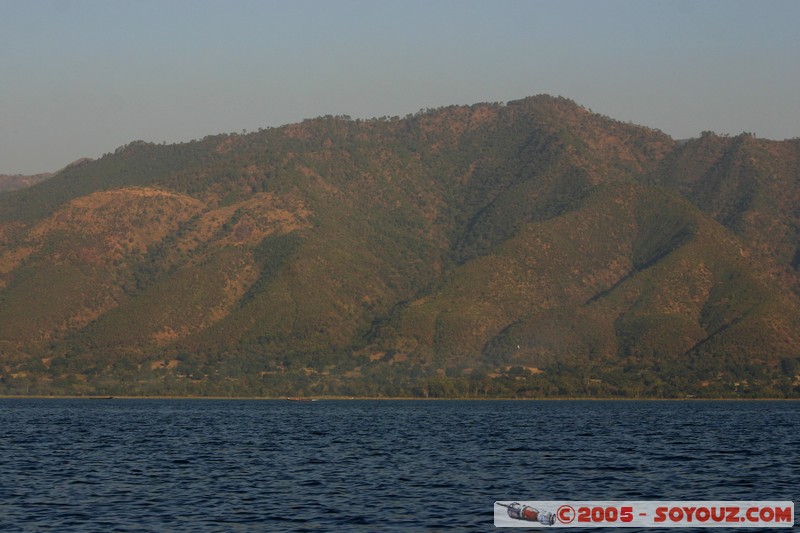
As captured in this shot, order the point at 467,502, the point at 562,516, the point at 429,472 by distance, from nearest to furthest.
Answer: the point at 562,516 → the point at 467,502 → the point at 429,472

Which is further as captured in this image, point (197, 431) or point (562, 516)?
point (197, 431)

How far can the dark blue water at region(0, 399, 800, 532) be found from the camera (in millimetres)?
63125

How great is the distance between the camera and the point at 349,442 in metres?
124

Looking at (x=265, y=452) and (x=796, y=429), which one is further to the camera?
(x=796, y=429)

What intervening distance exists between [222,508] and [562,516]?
68.3 feet

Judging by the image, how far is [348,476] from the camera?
276 feet

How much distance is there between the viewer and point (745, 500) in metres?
71.3

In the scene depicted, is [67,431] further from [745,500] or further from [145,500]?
[745,500]

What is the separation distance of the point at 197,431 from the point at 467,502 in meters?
88.0

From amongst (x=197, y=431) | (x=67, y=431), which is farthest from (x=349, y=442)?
(x=67, y=431)

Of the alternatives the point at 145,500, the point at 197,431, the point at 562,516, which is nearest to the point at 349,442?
the point at 197,431

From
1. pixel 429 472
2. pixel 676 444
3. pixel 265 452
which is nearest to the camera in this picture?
pixel 429 472

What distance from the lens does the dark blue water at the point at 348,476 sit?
207ft

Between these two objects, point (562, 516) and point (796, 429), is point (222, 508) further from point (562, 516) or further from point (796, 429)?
point (796, 429)
